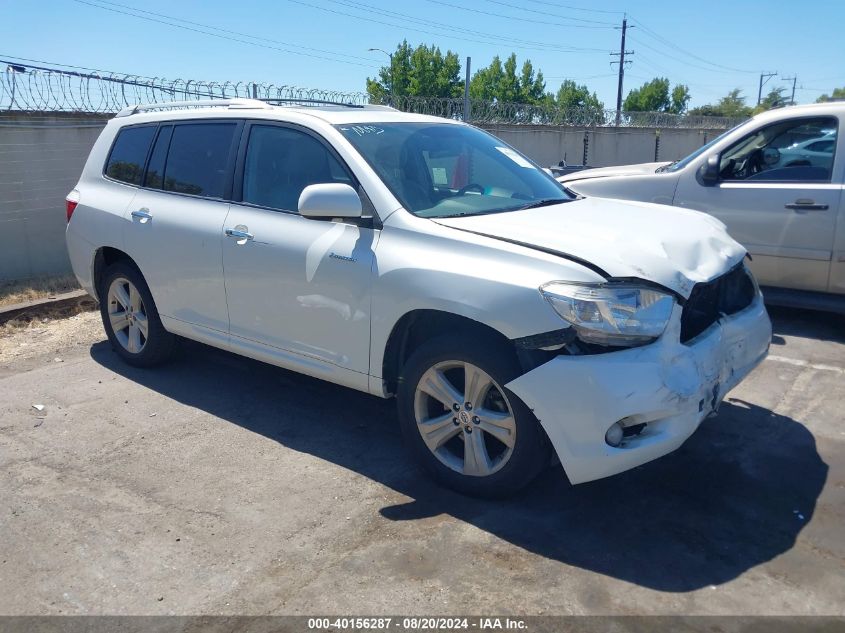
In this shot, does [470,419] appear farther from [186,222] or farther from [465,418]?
[186,222]

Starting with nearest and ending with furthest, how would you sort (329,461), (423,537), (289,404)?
(423,537), (329,461), (289,404)

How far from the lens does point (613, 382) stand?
3.21 m

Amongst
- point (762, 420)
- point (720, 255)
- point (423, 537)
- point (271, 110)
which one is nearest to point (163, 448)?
point (423, 537)

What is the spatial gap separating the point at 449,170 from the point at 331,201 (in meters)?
1.05

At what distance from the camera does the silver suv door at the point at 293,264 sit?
4.04m

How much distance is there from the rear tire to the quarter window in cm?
134

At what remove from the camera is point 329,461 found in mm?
4258

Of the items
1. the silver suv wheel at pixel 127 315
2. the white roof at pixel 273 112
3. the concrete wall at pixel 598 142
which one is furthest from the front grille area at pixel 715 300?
the concrete wall at pixel 598 142

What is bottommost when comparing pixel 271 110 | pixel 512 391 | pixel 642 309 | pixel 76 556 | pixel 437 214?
pixel 76 556

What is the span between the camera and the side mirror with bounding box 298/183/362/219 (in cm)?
388

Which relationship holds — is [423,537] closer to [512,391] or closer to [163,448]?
[512,391]

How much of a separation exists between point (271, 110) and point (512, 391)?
2.48 meters

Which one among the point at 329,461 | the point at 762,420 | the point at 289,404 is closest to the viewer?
the point at 329,461

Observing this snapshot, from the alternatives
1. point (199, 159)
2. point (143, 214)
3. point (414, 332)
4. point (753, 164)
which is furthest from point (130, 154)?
point (753, 164)
